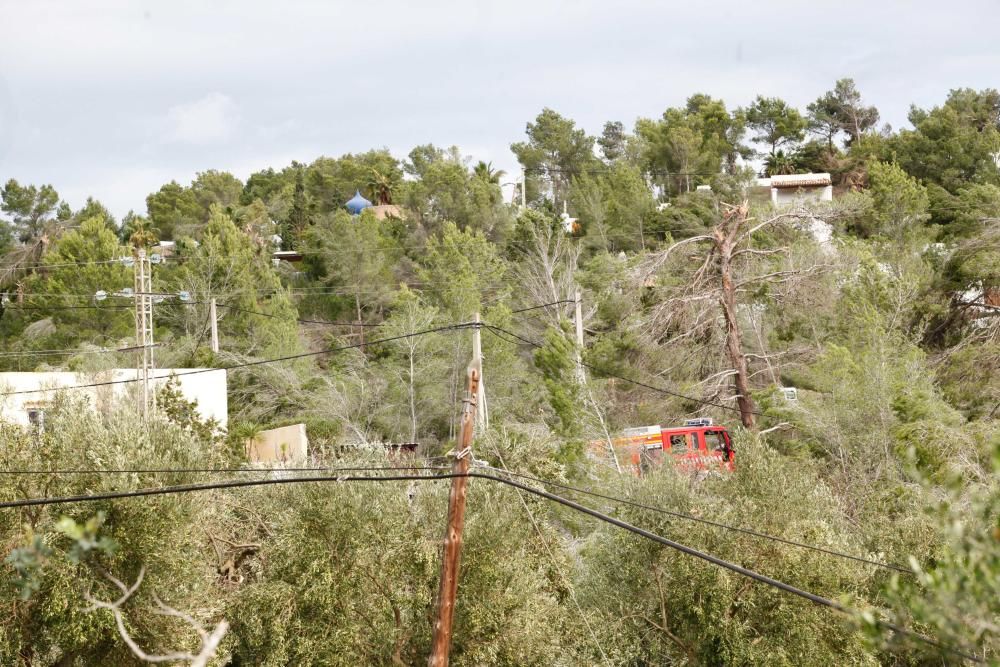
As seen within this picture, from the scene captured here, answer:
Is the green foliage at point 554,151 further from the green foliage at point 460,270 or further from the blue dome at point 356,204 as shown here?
the green foliage at point 460,270

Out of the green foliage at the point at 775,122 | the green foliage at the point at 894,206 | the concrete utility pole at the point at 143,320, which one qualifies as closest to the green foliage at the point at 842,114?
the green foliage at the point at 775,122

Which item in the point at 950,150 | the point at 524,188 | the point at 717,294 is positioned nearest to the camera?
the point at 717,294

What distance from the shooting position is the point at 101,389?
1371 inches

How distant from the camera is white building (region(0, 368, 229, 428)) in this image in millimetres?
31531

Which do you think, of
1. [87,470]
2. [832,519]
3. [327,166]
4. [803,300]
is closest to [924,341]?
[803,300]

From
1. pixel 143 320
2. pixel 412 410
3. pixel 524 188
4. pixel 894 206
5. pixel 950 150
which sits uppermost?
pixel 524 188

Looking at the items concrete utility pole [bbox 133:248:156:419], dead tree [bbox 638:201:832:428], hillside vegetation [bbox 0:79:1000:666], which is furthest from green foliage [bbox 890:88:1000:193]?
concrete utility pole [bbox 133:248:156:419]

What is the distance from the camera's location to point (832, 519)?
68.2 feet

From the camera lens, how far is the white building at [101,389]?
103 feet

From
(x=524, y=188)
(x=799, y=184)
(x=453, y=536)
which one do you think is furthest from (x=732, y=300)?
(x=524, y=188)

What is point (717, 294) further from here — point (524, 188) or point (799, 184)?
point (524, 188)

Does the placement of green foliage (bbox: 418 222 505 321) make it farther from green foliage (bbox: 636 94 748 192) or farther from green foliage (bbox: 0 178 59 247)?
green foliage (bbox: 0 178 59 247)

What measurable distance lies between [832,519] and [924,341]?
18.2 m

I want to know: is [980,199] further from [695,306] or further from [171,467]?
[171,467]
